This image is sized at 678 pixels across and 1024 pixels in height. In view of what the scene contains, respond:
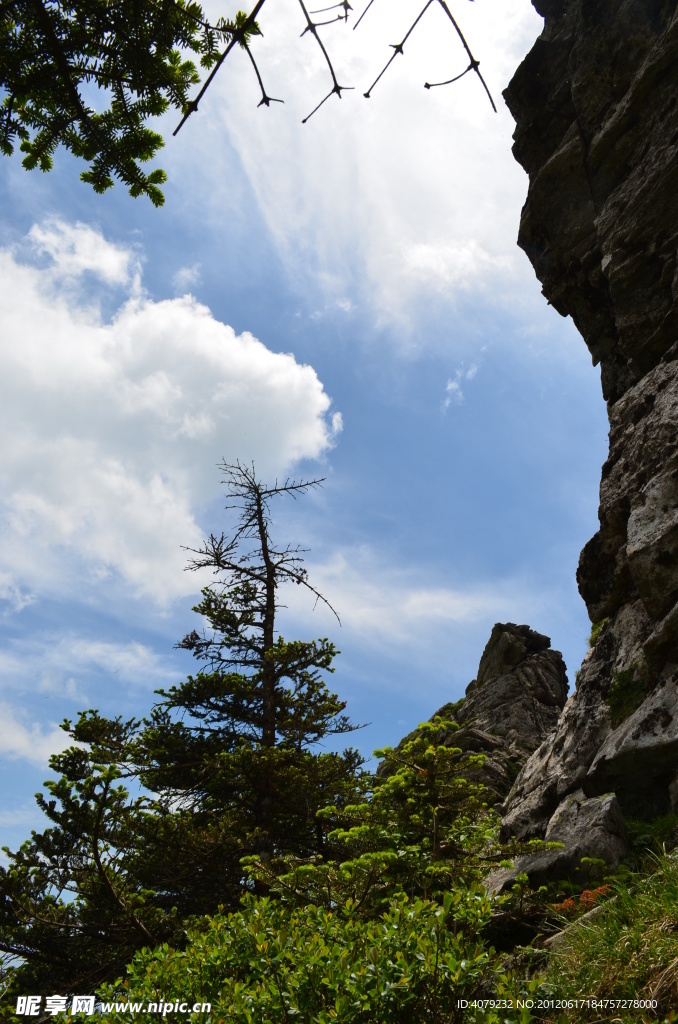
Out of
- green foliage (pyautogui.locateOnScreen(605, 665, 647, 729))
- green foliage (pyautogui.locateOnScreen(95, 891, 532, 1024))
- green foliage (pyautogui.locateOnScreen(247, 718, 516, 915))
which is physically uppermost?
green foliage (pyautogui.locateOnScreen(605, 665, 647, 729))

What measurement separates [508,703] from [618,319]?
14.0 m

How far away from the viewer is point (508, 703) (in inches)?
854

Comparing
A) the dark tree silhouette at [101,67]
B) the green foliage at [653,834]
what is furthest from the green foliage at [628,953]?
the dark tree silhouette at [101,67]

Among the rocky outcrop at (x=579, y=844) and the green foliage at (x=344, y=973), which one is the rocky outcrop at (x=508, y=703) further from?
the green foliage at (x=344, y=973)

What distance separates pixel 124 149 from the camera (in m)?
4.80

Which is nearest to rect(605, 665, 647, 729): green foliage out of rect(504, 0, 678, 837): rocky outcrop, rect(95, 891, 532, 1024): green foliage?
rect(504, 0, 678, 837): rocky outcrop

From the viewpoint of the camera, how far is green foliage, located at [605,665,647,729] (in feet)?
29.0

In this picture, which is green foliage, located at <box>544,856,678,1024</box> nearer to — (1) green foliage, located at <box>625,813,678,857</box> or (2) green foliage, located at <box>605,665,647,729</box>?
(1) green foliage, located at <box>625,813,678,857</box>

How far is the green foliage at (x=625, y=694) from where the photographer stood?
8.84 meters

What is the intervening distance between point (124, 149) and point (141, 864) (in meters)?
12.8

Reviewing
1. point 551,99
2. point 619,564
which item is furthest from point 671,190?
point 619,564

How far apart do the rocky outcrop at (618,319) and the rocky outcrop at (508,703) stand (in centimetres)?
727

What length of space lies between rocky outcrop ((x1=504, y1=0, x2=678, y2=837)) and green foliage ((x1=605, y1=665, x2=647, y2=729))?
A: 0.03 meters

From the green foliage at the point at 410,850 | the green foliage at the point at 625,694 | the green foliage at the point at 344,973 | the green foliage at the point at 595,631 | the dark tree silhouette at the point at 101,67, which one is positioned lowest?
the green foliage at the point at 344,973
